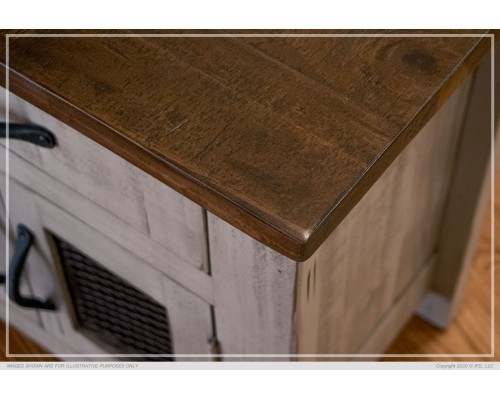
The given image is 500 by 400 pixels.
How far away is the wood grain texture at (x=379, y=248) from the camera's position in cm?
69

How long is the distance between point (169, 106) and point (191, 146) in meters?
0.04

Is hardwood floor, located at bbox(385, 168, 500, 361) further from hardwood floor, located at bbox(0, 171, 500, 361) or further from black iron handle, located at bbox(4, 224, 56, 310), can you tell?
black iron handle, located at bbox(4, 224, 56, 310)

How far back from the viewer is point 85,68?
2.00ft

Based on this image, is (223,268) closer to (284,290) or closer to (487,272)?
(284,290)

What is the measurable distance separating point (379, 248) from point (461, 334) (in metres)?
0.36

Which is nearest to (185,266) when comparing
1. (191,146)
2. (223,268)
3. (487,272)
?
(223,268)

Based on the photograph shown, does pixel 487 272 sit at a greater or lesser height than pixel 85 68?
lesser

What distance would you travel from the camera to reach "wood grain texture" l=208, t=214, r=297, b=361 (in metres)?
0.61

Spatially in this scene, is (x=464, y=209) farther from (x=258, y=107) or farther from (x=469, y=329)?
(x=258, y=107)

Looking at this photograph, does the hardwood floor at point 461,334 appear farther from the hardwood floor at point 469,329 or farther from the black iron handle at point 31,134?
the black iron handle at point 31,134

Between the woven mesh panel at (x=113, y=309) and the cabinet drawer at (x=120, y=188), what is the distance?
123 mm

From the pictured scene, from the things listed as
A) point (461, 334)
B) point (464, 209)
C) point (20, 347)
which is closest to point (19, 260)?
point (20, 347)

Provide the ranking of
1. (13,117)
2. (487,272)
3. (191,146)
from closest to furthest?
(191,146) → (13,117) → (487,272)

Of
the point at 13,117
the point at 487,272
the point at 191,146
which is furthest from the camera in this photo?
the point at 487,272
